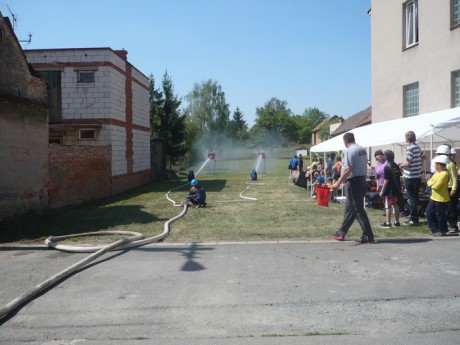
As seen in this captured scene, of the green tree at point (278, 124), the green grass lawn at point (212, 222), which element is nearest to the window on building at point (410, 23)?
the green grass lawn at point (212, 222)

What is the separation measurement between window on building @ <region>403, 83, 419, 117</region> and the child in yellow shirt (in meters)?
9.63

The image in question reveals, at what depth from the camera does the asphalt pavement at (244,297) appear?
12.8ft

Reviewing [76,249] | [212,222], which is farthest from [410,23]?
[76,249]

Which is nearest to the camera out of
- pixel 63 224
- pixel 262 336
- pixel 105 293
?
pixel 262 336

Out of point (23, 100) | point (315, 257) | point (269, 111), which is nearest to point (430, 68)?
point (315, 257)

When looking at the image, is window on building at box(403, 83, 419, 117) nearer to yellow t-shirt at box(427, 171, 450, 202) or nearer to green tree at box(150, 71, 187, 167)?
yellow t-shirt at box(427, 171, 450, 202)

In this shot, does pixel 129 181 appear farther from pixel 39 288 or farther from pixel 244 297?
pixel 244 297

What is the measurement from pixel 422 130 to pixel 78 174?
12.1m

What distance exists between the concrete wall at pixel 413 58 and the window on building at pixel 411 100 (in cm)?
19

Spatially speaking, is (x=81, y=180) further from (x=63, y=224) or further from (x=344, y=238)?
(x=344, y=238)

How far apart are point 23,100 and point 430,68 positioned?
14.0 m

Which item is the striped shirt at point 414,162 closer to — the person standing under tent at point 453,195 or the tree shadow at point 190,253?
the person standing under tent at point 453,195

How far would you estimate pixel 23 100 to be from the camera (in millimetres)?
11906

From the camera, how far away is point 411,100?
56.4 ft
